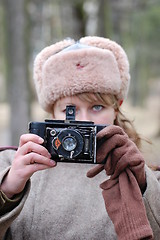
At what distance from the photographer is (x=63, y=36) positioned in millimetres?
16625

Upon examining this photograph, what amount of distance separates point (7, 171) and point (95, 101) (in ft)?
2.03

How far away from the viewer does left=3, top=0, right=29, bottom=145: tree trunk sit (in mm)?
8516

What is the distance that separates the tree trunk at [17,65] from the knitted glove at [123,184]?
6.66 metres

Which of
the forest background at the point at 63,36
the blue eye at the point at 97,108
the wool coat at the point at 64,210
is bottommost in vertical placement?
the wool coat at the point at 64,210

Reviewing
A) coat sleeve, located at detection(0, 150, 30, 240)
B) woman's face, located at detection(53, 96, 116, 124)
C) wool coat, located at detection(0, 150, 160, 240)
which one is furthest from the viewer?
woman's face, located at detection(53, 96, 116, 124)

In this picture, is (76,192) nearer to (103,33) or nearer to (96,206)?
(96,206)

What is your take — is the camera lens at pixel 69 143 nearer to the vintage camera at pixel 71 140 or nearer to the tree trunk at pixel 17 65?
the vintage camera at pixel 71 140

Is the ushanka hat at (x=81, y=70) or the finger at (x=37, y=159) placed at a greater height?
the ushanka hat at (x=81, y=70)

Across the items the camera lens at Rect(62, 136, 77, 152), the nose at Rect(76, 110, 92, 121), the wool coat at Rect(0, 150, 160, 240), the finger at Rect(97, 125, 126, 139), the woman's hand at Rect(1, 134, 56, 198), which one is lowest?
the wool coat at Rect(0, 150, 160, 240)

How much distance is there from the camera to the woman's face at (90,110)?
8.15 ft

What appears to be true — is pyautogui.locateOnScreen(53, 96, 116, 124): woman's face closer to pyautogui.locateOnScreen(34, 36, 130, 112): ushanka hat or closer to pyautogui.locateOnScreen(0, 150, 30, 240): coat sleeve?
pyautogui.locateOnScreen(34, 36, 130, 112): ushanka hat

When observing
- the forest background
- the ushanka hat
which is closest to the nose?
the ushanka hat

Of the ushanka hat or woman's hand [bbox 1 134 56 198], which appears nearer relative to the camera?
woman's hand [bbox 1 134 56 198]

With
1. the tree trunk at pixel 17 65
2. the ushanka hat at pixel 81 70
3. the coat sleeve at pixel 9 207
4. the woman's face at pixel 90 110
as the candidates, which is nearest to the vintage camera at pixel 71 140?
the coat sleeve at pixel 9 207
